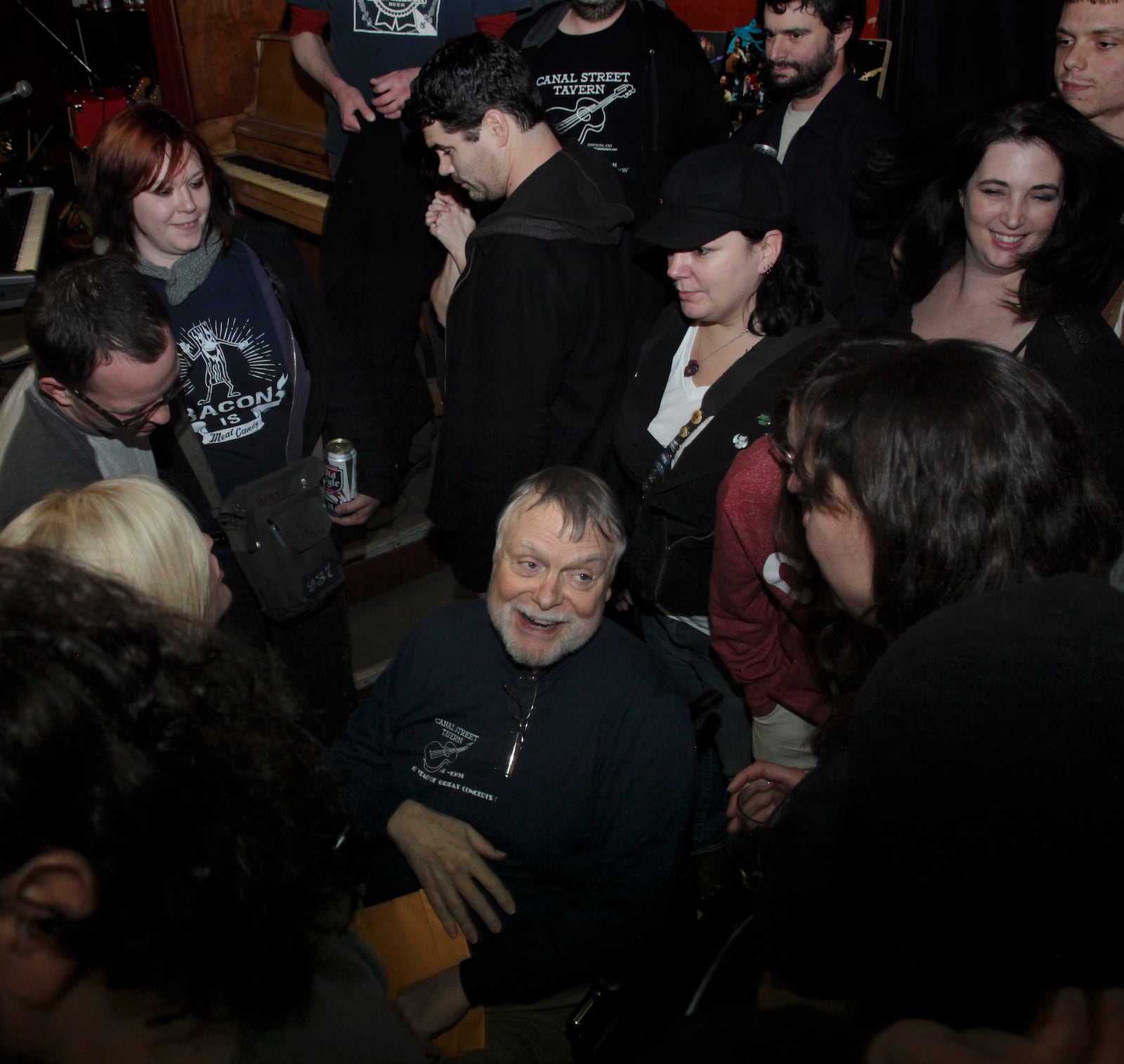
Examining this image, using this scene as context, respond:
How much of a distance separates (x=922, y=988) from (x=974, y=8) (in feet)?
12.9

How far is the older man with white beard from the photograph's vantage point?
1798 mm

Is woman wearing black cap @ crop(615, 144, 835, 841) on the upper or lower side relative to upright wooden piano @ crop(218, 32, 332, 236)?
lower

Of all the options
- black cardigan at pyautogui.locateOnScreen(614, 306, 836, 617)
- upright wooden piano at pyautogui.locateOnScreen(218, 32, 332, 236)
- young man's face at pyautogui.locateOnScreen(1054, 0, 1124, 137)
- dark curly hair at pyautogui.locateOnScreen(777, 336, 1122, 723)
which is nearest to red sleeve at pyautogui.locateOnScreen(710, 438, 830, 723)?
black cardigan at pyautogui.locateOnScreen(614, 306, 836, 617)

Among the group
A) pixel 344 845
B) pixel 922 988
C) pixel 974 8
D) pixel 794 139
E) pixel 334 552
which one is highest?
pixel 974 8

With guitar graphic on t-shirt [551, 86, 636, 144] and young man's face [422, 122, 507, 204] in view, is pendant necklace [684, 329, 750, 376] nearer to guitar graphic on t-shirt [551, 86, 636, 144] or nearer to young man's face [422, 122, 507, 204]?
young man's face [422, 122, 507, 204]

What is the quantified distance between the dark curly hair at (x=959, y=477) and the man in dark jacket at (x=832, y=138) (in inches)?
54.2

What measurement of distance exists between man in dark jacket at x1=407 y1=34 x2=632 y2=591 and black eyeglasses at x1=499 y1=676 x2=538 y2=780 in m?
0.54

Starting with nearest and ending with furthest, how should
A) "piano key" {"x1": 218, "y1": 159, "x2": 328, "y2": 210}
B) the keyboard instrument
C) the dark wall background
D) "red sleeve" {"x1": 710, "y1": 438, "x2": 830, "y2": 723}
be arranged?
"red sleeve" {"x1": 710, "y1": 438, "x2": 830, "y2": 723} < the keyboard instrument < the dark wall background < "piano key" {"x1": 218, "y1": 159, "x2": 328, "y2": 210}

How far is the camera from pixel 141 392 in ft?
6.26

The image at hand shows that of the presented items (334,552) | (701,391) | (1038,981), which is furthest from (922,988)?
(334,552)

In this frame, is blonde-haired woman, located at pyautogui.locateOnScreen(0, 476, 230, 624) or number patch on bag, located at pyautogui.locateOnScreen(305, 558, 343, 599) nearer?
blonde-haired woman, located at pyautogui.locateOnScreen(0, 476, 230, 624)

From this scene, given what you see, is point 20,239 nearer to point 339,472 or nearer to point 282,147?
point 339,472

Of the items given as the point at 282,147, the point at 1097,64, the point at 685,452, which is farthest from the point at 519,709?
the point at 282,147

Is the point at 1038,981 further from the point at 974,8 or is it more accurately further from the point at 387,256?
the point at 974,8
